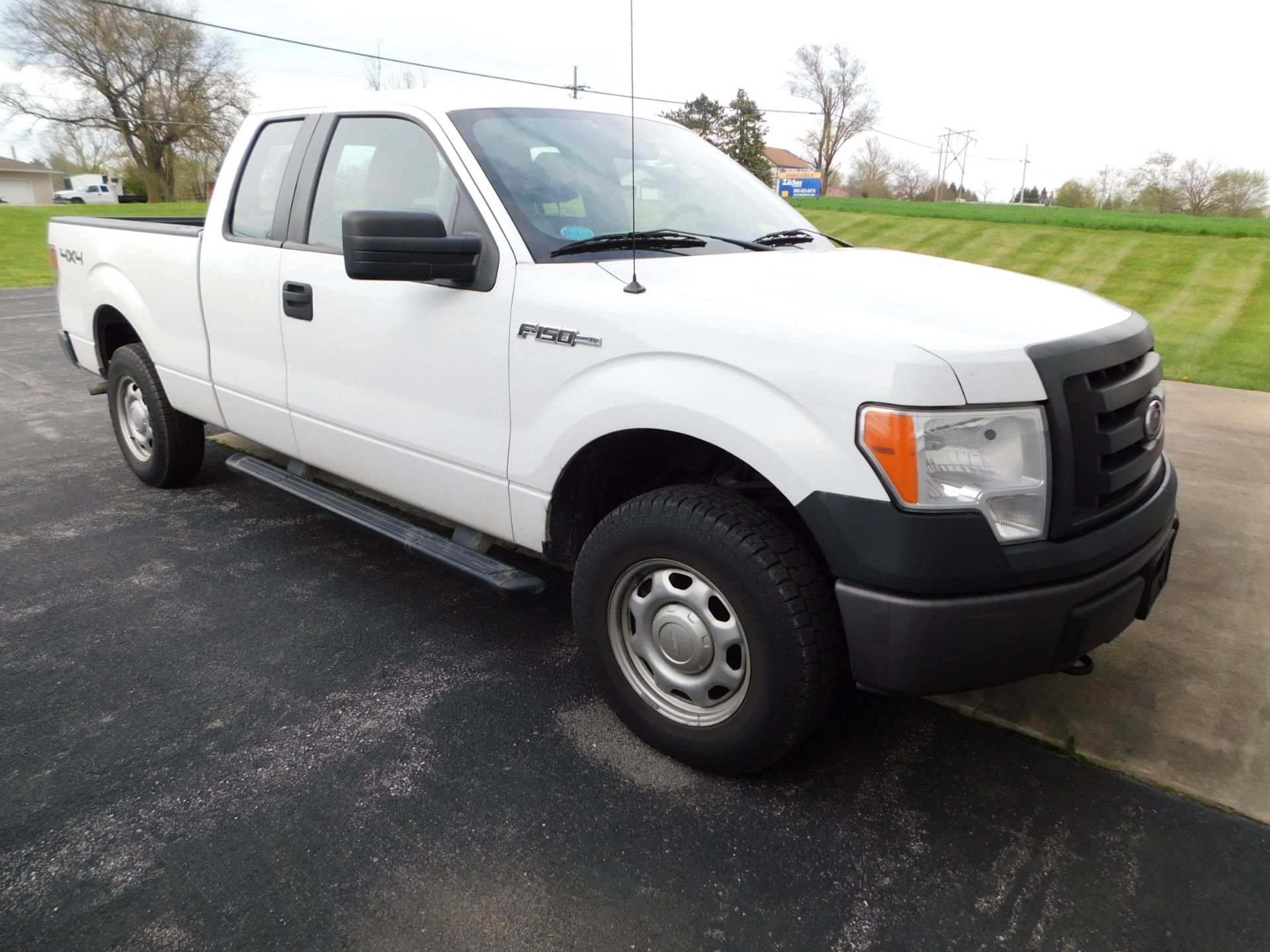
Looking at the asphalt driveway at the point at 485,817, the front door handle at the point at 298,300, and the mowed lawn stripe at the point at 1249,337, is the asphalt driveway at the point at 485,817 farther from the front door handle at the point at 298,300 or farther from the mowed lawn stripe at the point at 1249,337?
the mowed lawn stripe at the point at 1249,337

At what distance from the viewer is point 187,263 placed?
172 inches

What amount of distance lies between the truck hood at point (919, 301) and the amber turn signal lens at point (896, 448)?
0.18 meters

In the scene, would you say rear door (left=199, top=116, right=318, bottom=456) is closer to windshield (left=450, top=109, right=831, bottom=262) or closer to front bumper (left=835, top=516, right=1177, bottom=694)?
windshield (left=450, top=109, right=831, bottom=262)

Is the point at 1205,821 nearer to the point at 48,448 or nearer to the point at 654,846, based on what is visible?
the point at 654,846

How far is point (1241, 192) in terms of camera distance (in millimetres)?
48312

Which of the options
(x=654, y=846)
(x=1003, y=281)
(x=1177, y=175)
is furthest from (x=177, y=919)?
(x=1177, y=175)

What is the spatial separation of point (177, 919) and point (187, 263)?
316cm

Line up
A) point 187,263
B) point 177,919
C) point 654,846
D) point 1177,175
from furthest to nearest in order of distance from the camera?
point 1177,175, point 187,263, point 654,846, point 177,919

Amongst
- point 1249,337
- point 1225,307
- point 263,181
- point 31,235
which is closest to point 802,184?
point 31,235

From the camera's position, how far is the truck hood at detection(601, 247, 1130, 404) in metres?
2.19

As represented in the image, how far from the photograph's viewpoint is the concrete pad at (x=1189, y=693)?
2814mm

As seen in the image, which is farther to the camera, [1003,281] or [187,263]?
[187,263]

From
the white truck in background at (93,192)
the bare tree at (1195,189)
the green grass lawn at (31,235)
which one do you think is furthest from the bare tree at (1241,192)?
the white truck in background at (93,192)

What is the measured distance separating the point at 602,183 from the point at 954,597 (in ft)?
6.32
